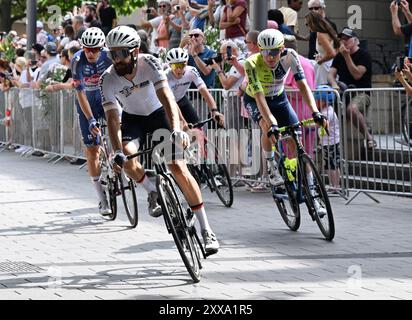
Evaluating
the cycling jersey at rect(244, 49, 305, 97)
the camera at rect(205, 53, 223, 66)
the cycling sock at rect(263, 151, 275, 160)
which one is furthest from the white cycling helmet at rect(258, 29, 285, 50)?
the camera at rect(205, 53, 223, 66)

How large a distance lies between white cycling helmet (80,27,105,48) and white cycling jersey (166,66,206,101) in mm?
1394

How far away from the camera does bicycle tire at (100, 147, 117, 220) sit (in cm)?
1252

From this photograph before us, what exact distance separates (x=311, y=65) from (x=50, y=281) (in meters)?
6.71

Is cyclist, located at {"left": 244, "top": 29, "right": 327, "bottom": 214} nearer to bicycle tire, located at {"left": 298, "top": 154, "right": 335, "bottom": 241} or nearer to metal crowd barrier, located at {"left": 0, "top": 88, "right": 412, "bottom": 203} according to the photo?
bicycle tire, located at {"left": 298, "top": 154, "right": 335, "bottom": 241}

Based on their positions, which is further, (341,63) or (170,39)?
(170,39)

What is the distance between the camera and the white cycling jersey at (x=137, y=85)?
952 centimetres

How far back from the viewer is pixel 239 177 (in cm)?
1543

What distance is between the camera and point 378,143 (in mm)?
13586

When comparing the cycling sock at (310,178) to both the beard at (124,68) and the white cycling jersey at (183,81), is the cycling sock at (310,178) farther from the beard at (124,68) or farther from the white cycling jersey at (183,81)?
the white cycling jersey at (183,81)

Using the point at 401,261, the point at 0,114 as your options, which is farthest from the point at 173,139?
the point at 0,114

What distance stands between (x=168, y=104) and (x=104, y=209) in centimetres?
365

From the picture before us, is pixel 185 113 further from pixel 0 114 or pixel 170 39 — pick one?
pixel 0 114

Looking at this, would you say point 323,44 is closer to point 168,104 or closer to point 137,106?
point 137,106

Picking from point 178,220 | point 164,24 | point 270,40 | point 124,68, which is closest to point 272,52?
point 270,40
